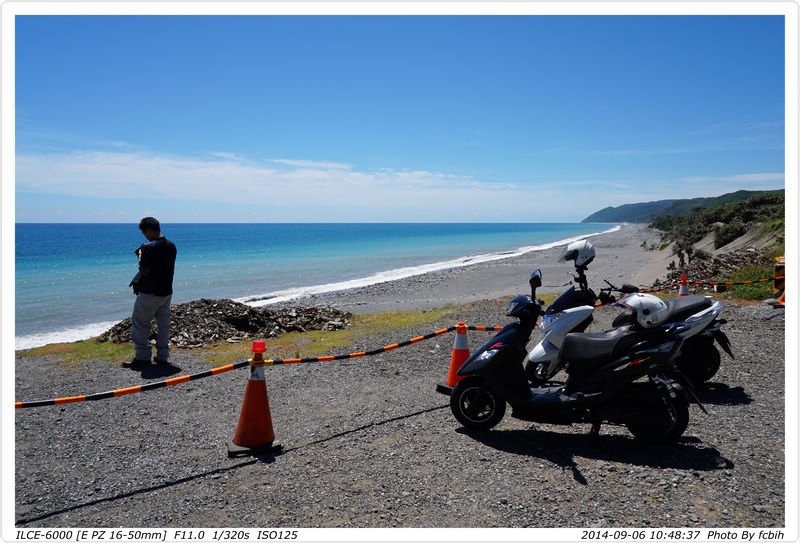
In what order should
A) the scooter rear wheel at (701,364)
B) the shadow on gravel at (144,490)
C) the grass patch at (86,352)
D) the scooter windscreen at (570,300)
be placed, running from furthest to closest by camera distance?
1. the grass patch at (86,352)
2. the scooter rear wheel at (701,364)
3. the scooter windscreen at (570,300)
4. the shadow on gravel at (144,490)

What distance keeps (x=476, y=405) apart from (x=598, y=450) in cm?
128

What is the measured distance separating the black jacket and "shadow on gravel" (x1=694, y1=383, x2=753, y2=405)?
8097mm

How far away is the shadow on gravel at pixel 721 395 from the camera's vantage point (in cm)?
642

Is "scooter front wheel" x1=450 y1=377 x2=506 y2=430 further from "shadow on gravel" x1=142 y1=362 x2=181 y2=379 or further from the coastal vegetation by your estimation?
the coastal vegetation

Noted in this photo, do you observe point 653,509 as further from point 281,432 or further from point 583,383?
point 281,432

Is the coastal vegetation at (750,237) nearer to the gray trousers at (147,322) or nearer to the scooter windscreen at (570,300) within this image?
the scooter windscreen at (570,300)

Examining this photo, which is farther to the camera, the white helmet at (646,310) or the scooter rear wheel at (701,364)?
the scooter rear wheel at (701,364)

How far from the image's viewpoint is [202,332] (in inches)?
481

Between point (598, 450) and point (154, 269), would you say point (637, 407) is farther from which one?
point (154, 269)

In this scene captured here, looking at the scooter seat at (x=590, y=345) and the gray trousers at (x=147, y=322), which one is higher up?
the scooter seat at (x=590, y=345)

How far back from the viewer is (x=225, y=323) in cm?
1309

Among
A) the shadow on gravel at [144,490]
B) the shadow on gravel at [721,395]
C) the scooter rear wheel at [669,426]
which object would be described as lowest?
the shadow on gravel at [144,490]

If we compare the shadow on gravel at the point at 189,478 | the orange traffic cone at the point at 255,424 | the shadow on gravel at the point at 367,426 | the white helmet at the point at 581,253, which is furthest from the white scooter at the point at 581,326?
the orange traffic cone at the point at 255,424

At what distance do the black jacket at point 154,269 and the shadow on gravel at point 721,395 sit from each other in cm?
810
